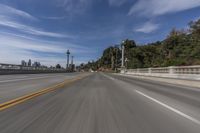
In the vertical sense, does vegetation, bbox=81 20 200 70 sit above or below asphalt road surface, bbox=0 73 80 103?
above

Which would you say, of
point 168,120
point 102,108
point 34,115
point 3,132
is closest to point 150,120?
point 168,120

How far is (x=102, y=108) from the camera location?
358 inches

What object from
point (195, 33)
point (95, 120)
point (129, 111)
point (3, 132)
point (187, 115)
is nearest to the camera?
point (3, 132)

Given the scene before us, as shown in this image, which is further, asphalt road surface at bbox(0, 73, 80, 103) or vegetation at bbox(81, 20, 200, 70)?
vegetation at bbox(81, 20, 200, 70)

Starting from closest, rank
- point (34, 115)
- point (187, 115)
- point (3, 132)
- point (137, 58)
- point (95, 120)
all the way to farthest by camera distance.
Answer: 1. point (3, 132)
2. point (95, 120)
3. point (34, 115)
4. point (187, 115)
5. point (137, 58)

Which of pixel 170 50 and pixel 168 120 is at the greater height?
pixel 170 50

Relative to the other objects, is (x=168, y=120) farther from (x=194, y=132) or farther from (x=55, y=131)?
(x=55, y=131)

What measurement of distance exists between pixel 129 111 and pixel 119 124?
2057 millimetres

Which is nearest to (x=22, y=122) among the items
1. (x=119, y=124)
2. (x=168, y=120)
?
(x=119, y=124)

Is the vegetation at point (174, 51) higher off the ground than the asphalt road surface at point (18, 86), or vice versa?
the vegetation at point (174, 51)

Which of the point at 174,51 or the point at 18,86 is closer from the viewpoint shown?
the point at 18,86

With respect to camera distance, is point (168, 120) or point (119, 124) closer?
point (119, 124)

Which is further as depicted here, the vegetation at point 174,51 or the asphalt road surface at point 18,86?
the vegetation at point 174,51

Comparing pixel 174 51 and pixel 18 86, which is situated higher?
pixel 174 51
